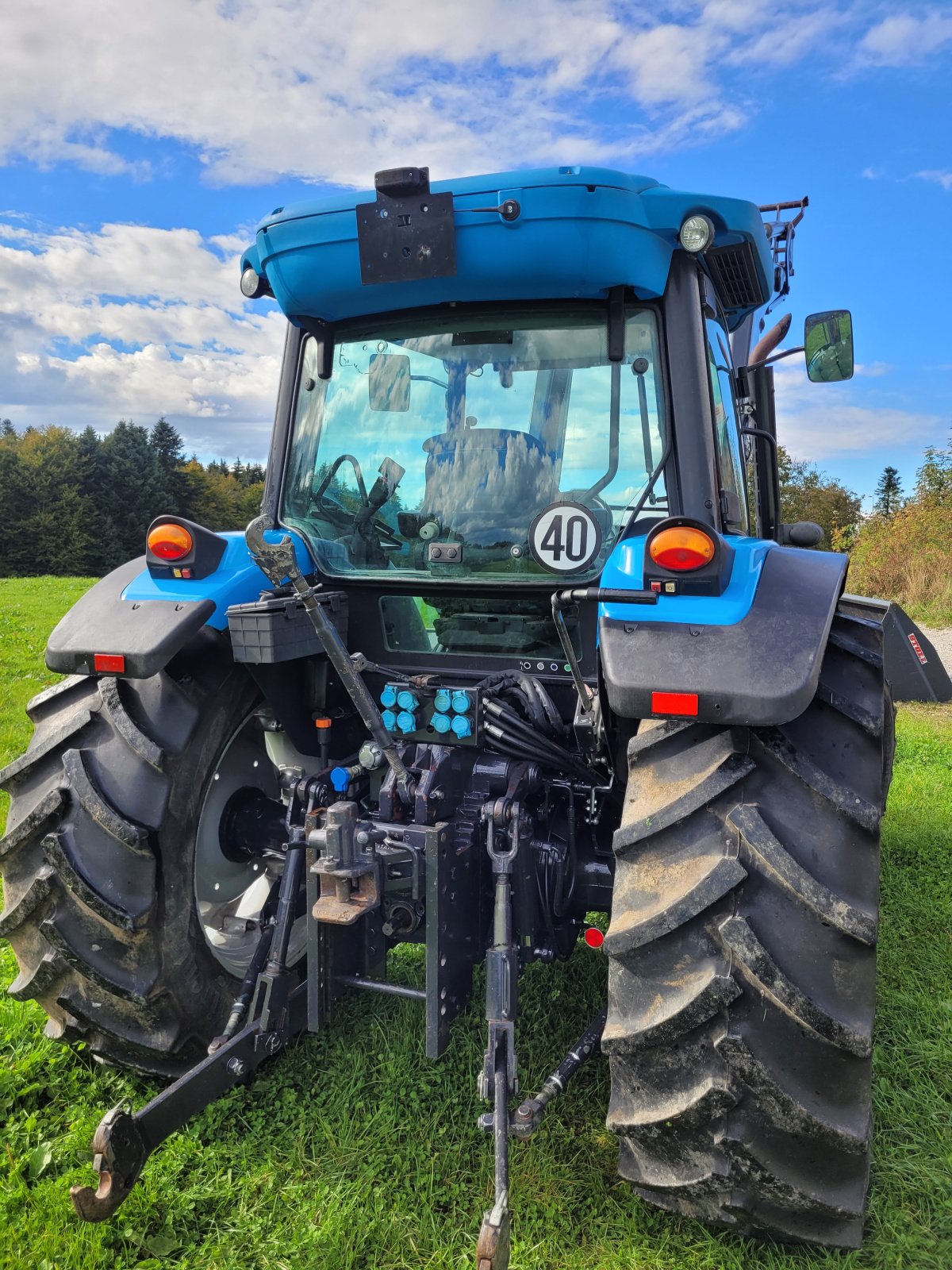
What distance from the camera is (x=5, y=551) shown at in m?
39.0

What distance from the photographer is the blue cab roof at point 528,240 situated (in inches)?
85.9

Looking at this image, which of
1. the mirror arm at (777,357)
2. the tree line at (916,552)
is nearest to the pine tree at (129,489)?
the tree line at (916,552)

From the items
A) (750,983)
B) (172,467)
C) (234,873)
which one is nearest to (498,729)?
(750,983)

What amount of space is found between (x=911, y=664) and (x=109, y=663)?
286 cm

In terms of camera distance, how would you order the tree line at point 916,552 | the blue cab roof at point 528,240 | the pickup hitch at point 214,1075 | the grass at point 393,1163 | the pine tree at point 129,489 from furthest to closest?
1. the pine tree at point 129,489
2. the tree line at point 916,552
3. the blue cab roof at point 528,240
4. the grass at point 393,1163
5. the pickup hitch at point 214,1075

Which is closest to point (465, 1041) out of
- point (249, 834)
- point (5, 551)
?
point (249, 834)

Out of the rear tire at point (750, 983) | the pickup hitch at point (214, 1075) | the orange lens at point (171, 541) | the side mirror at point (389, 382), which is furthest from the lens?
the side mirror at point (389, 382)

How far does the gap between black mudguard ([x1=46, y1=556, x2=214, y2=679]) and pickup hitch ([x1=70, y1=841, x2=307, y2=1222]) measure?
642 mm

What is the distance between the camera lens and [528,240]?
2.22 meters

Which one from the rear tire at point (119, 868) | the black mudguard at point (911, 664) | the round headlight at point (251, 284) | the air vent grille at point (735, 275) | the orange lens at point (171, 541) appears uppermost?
the air vent grille at point (735, 275)

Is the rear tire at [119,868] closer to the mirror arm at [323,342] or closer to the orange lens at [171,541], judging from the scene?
the orange lens at [171,541]

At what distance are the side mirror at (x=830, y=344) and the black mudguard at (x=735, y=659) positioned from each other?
62.9 inches

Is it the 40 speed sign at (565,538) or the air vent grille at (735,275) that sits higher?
the air vent grille at (735,275)

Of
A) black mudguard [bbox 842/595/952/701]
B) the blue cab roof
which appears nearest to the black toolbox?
the blue cab roof
